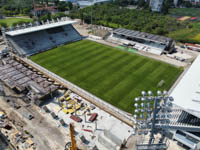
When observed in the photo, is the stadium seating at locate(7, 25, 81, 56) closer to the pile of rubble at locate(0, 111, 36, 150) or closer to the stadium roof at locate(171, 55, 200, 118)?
the pile of rubble at locate(0, 111, 36, 150)

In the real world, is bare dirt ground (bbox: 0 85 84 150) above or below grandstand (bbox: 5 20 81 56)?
below

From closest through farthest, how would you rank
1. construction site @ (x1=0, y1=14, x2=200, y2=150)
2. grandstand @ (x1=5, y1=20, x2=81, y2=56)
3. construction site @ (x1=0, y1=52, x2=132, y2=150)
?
construction site @ (x1=0, y1=14, x2=200, y2=150) → construction site @ (x1=0, y1=52, x2=132, y2=150) → grandstand @ (x1=5, y1=20, x2=81, y2=56)

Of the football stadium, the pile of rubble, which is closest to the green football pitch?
the football stadium

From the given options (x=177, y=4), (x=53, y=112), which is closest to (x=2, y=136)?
(x=53, y=112)

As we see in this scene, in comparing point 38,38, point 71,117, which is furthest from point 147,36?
point 71,117

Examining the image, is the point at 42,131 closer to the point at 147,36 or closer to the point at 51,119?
the point at 51,119

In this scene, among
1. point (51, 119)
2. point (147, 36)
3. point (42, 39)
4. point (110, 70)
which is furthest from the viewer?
point (147, 36)

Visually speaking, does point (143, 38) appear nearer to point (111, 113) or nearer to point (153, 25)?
point (153, 25)
